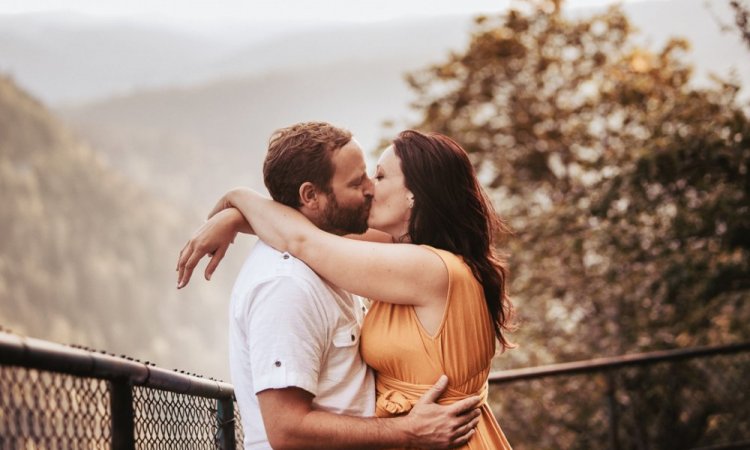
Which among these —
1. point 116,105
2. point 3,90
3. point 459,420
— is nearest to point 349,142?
point 459,420

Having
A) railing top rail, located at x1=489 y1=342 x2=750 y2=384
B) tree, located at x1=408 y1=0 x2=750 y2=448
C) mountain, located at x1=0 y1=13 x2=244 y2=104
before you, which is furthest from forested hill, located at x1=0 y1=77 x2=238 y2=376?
railing top rail, located at x1=489 y1=342 x2=750 y2=384

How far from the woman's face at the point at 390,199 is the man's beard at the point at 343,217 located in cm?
3

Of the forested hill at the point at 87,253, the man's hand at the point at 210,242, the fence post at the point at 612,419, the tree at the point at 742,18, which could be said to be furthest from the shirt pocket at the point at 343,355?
the forested hill at the point at 87,253

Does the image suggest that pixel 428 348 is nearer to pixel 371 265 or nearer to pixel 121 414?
pixel 371 265

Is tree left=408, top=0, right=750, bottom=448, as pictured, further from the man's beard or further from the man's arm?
the man's arm

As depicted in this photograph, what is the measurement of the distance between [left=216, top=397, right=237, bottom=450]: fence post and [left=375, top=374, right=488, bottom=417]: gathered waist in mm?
711

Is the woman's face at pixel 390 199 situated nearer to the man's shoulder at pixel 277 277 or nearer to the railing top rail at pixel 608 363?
the man's shoulder at pixel 277 277

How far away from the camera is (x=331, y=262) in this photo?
8.41 ft

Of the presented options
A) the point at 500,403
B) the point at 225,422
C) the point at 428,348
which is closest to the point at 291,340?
the point at 428,348

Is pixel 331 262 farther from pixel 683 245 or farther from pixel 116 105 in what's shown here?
pixel 116 105

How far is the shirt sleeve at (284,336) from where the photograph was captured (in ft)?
7.64

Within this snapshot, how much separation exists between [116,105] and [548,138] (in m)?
107

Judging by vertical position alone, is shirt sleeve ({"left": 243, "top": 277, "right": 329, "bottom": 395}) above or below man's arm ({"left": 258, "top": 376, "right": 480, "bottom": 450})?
above

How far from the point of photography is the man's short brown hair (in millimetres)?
2715
